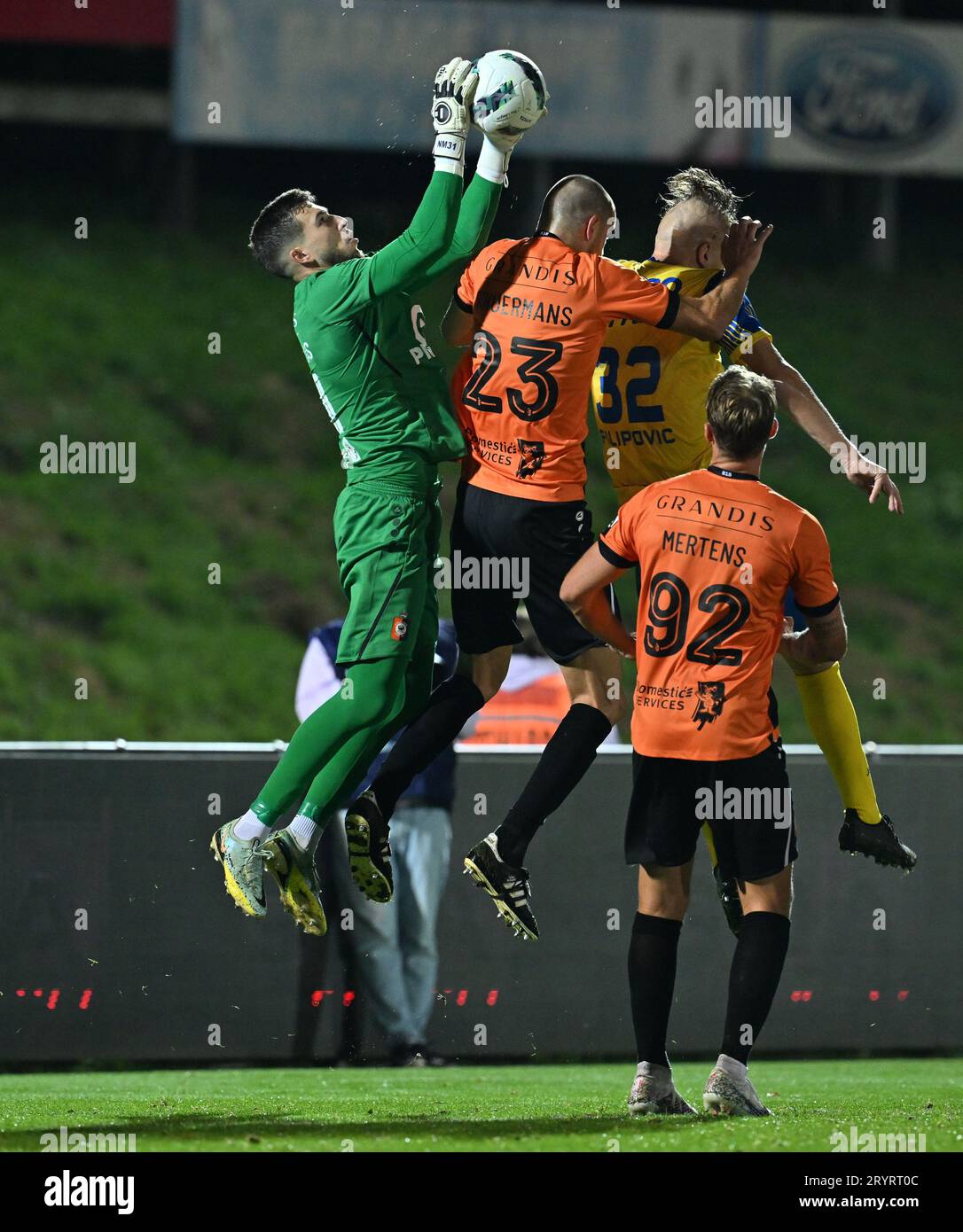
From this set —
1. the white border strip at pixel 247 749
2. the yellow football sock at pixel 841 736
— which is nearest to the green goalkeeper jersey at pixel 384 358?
the yellow football sock at pixel 841 736

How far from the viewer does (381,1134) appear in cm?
679

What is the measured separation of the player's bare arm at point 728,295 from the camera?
717 cm

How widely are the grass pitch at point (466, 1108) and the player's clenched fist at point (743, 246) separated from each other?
320 centimetres

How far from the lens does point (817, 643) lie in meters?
7.22

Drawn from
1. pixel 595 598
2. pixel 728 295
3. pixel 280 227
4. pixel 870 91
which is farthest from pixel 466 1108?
pixel 870 91

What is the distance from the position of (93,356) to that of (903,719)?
9432mm

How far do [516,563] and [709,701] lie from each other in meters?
0.98

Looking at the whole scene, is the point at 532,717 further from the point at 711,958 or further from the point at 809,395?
the point at 809,395

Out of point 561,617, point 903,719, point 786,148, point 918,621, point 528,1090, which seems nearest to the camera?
point 561,617

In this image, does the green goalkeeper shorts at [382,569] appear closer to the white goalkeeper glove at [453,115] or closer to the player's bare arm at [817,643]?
the white goalkeeper glove at [453,115]

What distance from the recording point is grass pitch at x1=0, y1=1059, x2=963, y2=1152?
21.3 feet

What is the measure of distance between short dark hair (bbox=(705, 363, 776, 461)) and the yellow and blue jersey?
27.1 inches

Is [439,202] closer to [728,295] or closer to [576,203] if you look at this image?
[576,203]

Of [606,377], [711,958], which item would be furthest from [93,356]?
[606,377]
